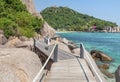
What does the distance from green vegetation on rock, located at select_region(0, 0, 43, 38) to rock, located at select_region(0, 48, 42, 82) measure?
87.6 ft

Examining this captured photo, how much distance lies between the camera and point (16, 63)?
1172cm

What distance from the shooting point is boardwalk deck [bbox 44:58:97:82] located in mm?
13868

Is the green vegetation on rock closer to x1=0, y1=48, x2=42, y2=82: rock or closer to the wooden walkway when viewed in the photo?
the wooden walkway

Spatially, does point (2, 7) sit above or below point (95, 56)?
above

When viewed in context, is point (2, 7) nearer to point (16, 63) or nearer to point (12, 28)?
point (12, 28)

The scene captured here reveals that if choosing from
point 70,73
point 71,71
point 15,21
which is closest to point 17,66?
point 70,73

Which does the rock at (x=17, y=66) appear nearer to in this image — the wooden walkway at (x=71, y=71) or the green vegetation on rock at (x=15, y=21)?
the wooden walkway at (x=71, y=71)

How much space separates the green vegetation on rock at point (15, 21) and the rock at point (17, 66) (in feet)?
87.6

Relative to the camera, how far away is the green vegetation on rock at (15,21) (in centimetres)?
4088

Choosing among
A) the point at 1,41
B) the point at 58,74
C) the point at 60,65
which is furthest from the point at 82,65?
the point at 1,41

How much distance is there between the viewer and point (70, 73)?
15.5 meters

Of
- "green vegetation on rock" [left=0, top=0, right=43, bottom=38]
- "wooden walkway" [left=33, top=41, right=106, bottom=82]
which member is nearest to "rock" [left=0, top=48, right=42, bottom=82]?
"wooden walkway" [left=33, top=41, right=106, bottom=82]

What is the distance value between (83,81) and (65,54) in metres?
7.75

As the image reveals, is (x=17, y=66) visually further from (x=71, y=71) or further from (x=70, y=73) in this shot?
(x=71, y=71)
